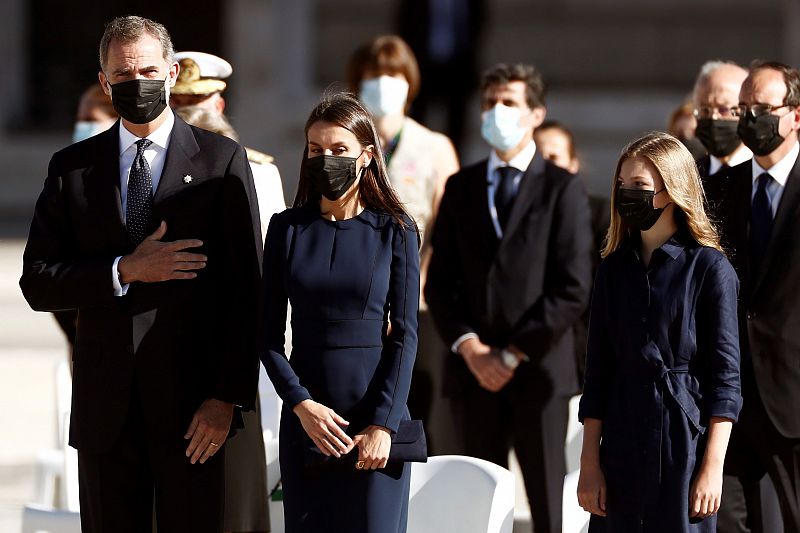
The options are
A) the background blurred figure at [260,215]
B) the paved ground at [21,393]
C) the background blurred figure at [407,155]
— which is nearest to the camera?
the background blurred figure at [260,215]

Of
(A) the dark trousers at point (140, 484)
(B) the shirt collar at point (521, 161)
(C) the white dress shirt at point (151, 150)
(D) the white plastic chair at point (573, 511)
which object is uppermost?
(C) the white dress shirt at point (151, 150)

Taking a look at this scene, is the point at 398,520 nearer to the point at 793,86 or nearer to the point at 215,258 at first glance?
the point at 215,258

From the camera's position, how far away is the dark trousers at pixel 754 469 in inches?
160

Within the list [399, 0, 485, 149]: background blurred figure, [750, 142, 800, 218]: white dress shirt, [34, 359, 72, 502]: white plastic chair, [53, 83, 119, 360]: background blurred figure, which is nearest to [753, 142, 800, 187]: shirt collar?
[750, 142, 800, 218]: white dress shirt

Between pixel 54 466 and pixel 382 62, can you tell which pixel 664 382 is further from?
pixel 382 62

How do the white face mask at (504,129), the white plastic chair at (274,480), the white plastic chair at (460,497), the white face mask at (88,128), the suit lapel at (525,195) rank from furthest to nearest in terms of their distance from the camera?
the white face mask at (88,128), the white face mask at (504,129), the suit lapel at (525,195), the white plastic chair at (274,480), the white plastic chair at (460,497)

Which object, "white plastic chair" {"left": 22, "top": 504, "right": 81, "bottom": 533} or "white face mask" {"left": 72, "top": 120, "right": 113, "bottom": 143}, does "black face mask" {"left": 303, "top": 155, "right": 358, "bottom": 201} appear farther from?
"white face mask" {"left": 72, "top": 120, "right": 113, "bottom": 143}

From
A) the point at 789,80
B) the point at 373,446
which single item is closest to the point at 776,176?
the point at 789,80

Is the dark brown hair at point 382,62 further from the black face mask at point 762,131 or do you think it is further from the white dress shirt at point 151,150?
the white dress shirt at point 151,150

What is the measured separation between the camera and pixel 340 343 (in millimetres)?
3418

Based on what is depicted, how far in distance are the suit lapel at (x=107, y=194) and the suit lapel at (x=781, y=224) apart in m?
1.81

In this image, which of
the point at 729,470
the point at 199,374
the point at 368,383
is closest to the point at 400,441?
the point at 368,383

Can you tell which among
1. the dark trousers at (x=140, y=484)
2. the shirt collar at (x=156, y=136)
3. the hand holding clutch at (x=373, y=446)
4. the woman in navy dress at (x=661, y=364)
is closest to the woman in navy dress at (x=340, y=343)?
the hand holding clutch at (x=373, y=446)

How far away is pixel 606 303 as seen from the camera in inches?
140
